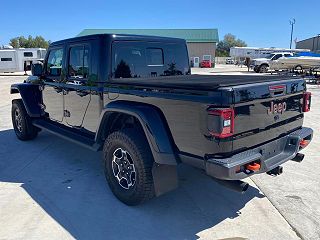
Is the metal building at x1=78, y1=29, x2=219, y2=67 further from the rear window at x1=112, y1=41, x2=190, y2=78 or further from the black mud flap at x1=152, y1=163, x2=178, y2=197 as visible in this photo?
the black mud flap at x1=152, y1=163, x2=178, y2=197

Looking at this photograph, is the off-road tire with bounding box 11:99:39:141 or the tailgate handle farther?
the off-road tire with bounding box 11:99:39:141

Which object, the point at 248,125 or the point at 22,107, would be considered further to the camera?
the point at 22,107

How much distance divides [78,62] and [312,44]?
72.1m

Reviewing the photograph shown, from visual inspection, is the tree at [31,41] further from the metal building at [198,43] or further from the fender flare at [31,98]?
the fender flare at [31,98]

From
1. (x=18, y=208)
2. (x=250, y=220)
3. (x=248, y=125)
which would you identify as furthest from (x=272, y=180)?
(x=18, y=208)

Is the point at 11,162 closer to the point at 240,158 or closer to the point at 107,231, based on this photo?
the point at 107,231

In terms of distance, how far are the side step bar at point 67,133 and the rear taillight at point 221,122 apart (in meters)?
2.01

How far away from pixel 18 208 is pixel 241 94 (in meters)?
2.94

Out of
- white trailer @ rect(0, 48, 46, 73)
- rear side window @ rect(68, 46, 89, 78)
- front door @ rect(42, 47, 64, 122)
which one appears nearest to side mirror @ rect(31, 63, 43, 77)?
front door @ rect(42, 47, 64, 122)

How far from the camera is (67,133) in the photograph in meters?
5.06

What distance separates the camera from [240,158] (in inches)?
114

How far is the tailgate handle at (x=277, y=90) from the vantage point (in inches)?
126

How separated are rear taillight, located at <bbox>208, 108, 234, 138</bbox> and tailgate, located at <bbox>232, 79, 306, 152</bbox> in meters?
0.11

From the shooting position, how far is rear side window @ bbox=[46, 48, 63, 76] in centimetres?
520
